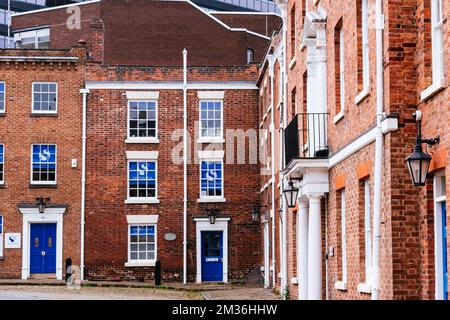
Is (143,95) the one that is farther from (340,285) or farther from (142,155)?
(340,285)

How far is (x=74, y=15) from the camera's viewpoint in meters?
50.0

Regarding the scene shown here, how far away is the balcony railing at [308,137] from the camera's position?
19.4 meters

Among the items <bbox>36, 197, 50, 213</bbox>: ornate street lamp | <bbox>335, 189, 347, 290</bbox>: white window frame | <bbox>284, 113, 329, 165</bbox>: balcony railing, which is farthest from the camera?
<bbox>36, 197, 50, 213</bbox>: ornate street lamp

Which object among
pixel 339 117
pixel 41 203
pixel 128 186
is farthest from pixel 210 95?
pixel 339 117

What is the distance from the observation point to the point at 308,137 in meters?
20.2

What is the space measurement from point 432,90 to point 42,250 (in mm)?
26811

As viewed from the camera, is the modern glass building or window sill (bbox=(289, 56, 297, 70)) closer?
window sill (bbox=(289, 56, 297, 70))

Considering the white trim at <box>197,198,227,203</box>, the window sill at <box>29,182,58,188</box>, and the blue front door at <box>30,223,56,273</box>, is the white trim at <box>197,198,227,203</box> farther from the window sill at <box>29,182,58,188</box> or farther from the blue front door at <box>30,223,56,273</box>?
the blue front door at <box>30,223,56,273</box>

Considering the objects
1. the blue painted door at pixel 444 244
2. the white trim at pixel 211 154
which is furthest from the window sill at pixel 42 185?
the blue painted door at pixel 444 244

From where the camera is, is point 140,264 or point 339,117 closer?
point 339,117

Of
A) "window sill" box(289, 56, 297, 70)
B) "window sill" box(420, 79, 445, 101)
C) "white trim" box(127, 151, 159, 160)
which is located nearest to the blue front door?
"white trim" box(127, 151, 159, 160)

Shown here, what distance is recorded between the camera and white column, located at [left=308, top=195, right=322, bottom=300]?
63.8 ft

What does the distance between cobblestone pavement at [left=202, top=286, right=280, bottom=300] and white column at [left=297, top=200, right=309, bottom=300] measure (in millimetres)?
6403

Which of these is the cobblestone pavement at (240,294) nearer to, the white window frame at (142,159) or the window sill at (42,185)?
the white window frame at (142,159)
